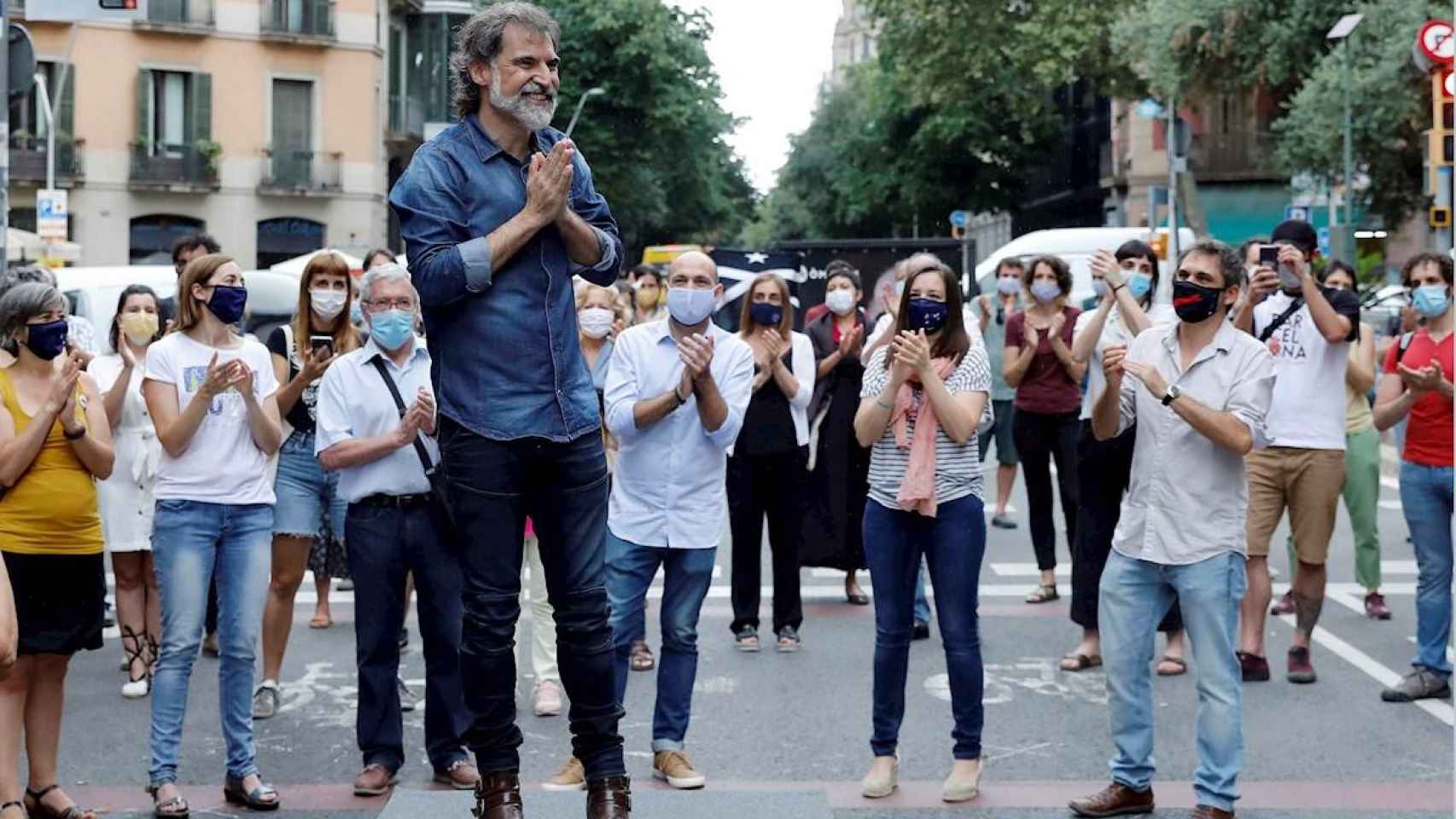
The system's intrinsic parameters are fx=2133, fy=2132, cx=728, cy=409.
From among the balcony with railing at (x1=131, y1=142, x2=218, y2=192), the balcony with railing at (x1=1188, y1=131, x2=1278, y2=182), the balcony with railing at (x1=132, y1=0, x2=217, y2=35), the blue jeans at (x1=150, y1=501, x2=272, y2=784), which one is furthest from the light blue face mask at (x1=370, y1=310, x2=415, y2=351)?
the balcony with railing at (x1=1188, y1=131, x2=1278, y2=182)

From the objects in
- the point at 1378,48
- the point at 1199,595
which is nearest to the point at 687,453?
the point at 1199,595

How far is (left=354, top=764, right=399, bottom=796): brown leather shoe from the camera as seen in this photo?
7.55 m

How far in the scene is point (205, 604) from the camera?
733cm

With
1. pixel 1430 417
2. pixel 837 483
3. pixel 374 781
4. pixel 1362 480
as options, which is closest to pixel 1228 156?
pixel 837 483

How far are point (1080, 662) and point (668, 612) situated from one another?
3001mm

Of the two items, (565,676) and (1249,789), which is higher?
(565,676)

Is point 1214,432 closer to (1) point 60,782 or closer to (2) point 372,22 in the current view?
(1) point 60,782

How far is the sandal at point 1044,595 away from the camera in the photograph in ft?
39.8

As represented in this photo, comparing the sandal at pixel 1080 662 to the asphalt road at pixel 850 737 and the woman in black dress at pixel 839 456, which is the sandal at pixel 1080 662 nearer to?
the asphalt road at pixel 850 737

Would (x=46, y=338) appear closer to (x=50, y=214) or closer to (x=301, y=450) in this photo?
(x=301, y=450)

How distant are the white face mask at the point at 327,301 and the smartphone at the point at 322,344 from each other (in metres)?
0.13

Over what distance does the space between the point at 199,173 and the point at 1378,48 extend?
25.4 m

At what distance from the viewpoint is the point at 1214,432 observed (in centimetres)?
688

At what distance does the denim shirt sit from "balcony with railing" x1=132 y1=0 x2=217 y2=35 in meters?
42.6
